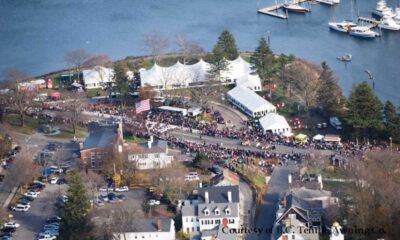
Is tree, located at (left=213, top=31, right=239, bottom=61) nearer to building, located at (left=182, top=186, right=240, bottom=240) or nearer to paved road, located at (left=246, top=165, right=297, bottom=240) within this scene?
paved road, located at (left=246, top=165, right=297, bottom=240)

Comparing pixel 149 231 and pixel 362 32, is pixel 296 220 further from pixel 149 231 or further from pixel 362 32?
pixel 362 32

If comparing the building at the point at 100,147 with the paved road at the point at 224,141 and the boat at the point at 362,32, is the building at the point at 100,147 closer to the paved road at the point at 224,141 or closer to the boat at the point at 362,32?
the paved road at the point at 224,141

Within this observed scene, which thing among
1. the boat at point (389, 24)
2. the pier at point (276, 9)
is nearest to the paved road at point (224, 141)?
the boat at point (389, 24)

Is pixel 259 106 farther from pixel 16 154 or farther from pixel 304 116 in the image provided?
pixel 16 154

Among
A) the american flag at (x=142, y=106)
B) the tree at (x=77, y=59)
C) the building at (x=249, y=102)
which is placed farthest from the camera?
the tree at (x=77, y=59)

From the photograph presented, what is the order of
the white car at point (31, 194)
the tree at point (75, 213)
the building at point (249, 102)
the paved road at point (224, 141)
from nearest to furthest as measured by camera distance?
the tree at point (75, 213) < the white car at point (31, 194) < the paved road at point (224, 141) < the building at point (249, 102)

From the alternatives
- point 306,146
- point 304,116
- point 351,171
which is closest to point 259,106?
point 304,116

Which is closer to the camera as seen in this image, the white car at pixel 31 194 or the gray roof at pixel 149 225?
the gray roof at pixel 149 225

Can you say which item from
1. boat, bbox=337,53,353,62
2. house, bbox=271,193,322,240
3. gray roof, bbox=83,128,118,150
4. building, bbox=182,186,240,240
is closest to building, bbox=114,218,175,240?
building, bbox=182,186,240,240
